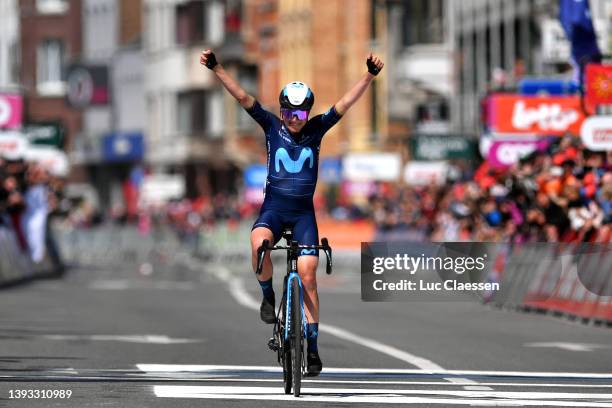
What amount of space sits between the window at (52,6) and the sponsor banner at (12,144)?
66.0m

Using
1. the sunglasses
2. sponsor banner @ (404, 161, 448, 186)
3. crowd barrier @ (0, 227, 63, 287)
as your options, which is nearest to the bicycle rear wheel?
the sunglasses

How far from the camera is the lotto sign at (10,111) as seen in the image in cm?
4644

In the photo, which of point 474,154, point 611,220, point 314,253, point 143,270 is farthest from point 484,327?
point 143,270

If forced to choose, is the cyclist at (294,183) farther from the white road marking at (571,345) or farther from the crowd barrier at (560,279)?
the white road marking at (571,345)

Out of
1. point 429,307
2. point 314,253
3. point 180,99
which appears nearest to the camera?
point 314,253

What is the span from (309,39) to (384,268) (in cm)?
6577

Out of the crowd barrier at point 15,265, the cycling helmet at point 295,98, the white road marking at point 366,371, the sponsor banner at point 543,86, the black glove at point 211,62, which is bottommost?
Result: the crowd barrier at point 15,265

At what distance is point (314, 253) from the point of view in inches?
570

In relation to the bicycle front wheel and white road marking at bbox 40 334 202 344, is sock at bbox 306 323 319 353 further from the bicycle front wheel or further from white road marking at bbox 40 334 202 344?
white road marking at bbox 40 334 202 344

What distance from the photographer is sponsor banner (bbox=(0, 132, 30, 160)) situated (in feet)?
149

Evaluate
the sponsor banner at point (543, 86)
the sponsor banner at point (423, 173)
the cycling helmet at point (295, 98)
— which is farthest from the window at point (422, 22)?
the cycling helmet at point (295, 98)

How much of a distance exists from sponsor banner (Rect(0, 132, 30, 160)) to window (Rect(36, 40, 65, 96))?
6596 cm

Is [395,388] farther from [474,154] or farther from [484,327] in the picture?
[474,154]

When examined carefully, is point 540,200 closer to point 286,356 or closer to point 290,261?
point 290,261
